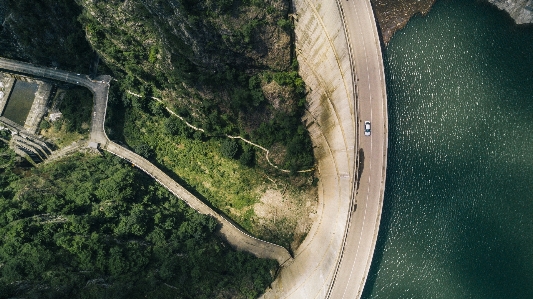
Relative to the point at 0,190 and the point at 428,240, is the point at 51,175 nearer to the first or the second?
the point at 0,190

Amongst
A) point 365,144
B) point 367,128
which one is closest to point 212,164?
point 365,144

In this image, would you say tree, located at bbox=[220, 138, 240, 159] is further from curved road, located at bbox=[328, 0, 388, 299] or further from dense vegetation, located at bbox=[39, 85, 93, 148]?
dense vegetation, located at bbox=[39, 85, 93, 148]

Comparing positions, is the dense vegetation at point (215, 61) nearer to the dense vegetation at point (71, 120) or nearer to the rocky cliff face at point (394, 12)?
the dense vegetation at point (71, 120)

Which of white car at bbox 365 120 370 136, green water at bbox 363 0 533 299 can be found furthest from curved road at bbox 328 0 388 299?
green water at bbox 363 0 533 299

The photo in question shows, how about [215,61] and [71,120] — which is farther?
[71,120]

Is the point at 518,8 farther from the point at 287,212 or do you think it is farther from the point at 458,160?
the point at 287,212

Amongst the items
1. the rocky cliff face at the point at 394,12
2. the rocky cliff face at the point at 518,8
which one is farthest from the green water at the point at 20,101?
the rocky cliff face at the point at 518,8

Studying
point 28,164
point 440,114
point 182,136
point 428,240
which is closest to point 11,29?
point 28,164
